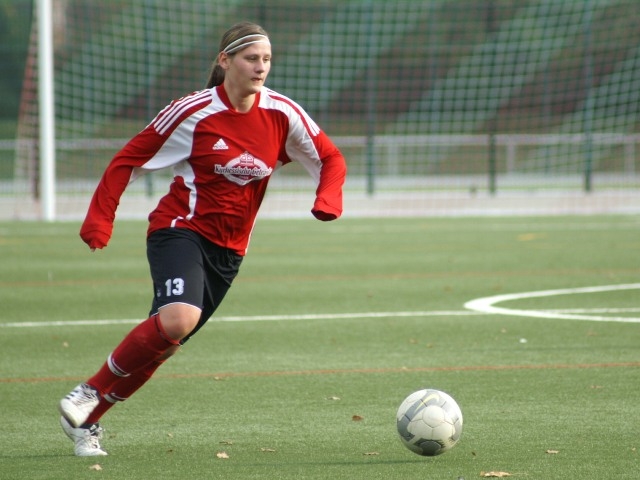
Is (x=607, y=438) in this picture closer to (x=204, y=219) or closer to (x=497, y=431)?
(x=497, y=431)

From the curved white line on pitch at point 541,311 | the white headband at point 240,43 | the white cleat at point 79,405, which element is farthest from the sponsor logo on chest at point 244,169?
the curved white line on pitch at point 541,311

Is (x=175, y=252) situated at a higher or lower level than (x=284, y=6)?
higher

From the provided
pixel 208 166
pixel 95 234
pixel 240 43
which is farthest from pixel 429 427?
pixel 240 43

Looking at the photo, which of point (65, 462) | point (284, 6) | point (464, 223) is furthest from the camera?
point (284, 6)

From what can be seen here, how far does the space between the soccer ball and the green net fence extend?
1890 centimetres

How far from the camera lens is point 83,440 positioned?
5.33 m

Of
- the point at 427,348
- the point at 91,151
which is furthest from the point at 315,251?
the point at 91,151

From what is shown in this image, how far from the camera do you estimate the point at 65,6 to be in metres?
26.2

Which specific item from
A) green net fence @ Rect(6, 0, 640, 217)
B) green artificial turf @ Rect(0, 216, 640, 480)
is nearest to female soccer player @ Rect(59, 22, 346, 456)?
green artificial turf @ Rect(0, 216, 640, 480)

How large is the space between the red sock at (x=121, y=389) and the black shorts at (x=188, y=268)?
23 centimetres

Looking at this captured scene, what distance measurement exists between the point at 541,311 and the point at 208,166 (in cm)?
511

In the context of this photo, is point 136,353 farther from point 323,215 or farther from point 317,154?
point 317,154

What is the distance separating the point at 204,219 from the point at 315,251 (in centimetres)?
1027

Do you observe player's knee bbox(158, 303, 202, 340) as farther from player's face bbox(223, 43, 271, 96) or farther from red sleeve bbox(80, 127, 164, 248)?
player's face bbox(223, 43, 271, 96)
